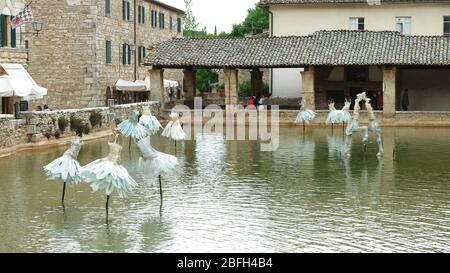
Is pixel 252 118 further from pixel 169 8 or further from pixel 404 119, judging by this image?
pixel 169 8

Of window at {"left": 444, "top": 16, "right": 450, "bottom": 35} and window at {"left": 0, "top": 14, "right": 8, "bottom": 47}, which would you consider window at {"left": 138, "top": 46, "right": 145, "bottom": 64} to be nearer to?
window at {"left": 444, "top": 16, "right": 450, "bottom": 35}

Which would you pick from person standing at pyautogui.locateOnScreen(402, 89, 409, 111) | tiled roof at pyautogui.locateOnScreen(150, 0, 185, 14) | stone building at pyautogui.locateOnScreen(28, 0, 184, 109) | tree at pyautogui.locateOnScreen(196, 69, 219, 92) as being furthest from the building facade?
tree at pyautogui.locateOnScreen(196, 69, 219, 92)

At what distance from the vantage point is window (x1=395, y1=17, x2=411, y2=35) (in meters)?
53.8

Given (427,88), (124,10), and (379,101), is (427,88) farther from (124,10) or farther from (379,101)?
(124,10)

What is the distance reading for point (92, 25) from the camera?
47.1 metres

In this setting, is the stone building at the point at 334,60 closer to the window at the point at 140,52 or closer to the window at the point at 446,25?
the window at the point at 446,25

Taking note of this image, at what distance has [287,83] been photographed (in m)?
54.0

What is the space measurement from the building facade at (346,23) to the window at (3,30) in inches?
821

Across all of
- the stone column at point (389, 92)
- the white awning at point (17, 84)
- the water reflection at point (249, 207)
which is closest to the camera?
the water reflection at point (249, 207)

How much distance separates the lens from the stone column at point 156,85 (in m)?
48.2

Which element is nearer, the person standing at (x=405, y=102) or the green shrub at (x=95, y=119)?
the green shrub at (x=95, y=119)

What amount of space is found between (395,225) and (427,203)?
2.86 m

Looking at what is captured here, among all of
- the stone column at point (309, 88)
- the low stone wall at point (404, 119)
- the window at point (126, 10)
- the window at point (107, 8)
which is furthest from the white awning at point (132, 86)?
the stone column at point (309, 88)

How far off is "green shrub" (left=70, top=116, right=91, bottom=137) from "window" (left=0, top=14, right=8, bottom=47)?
4.01 metres
